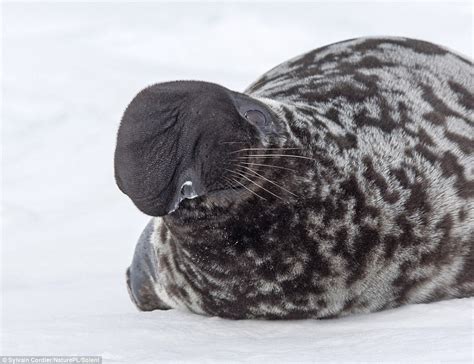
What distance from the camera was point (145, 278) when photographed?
187 inches

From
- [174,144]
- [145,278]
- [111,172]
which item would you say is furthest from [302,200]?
[111,172]

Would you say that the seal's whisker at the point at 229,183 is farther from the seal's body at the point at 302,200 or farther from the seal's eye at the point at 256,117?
the seal's eye at the point at 256,117

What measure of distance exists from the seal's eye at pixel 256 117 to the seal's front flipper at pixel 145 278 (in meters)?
1.14

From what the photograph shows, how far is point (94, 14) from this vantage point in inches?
404

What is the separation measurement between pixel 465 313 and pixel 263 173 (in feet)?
2.91

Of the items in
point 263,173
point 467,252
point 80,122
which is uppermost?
point 263,173

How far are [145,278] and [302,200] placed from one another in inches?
53.1

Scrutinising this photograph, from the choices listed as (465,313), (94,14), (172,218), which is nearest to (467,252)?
(465,313)

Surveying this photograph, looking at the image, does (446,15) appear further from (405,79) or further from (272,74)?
(405,79)

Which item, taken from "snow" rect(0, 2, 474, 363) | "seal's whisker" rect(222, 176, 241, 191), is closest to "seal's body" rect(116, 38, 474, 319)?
"seal's whisker" rect(222, 176, 241, 191)

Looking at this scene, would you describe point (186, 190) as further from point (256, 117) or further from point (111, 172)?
point (111, 172)

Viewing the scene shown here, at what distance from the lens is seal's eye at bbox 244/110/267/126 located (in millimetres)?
3664

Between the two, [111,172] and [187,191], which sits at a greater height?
[187,191]

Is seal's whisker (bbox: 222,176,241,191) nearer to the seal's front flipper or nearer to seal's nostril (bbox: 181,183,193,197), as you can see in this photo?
seal's nostril (bbox: 181,183,193,197)
